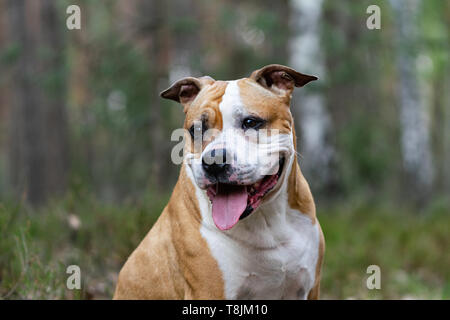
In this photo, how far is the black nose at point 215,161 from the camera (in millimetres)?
2867

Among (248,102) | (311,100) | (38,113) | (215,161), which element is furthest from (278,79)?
(38,113)

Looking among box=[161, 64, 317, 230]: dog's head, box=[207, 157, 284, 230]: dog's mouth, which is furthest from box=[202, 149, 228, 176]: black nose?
box=[207, 157, 284, 230]: dog's mouth

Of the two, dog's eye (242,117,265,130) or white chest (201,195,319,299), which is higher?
dog's eye (242,117,265,130)

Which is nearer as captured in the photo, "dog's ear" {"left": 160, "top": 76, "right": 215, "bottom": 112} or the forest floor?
"dog's ear" {"left": 160, "top": 76, "right": 215, "bottom": 112}

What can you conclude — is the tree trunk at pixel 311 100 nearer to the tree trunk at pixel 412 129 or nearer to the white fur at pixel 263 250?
the tree trunk at pixel 412 129

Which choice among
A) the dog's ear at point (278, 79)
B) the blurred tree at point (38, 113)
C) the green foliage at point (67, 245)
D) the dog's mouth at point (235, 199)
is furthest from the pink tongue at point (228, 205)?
the blurred tree at point (38, 113)

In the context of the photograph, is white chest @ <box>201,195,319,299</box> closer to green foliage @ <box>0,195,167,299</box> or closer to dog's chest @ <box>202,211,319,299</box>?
dog's chest @ <box>202,211,319,299</box>

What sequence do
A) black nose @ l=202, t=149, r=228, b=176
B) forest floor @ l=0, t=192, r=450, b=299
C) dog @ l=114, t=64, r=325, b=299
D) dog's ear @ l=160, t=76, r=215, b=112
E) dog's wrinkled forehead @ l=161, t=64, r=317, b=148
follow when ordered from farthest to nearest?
forest floor @ l=0, t=192, r=450, b=299, dog's ear @ l=160, t=76, r=215, b=112, dog's wrinkled forehead @ l=161, t=64, r=317, b=148, dog @ l=114, t=64, r=325, b=299, black nose @ l=202, t=149, r=228, b=176

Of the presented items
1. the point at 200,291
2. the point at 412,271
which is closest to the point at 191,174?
the point at 200,291

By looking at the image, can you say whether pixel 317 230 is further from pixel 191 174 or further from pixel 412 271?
pixel 412 271

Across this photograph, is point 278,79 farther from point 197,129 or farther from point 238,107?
point 197,129

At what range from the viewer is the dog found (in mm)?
2969

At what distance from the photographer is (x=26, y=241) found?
412cm

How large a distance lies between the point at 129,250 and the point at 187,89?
2.04m
